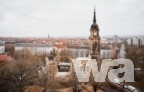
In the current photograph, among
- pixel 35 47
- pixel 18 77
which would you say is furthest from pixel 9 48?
pixel 18 77

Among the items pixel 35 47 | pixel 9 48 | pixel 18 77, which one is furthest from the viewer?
pixel 35 47

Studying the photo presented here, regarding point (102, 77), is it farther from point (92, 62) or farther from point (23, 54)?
point (23, 54)

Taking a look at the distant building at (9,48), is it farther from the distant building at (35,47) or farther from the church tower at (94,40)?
the church tower at (94,40)

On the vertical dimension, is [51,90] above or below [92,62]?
below

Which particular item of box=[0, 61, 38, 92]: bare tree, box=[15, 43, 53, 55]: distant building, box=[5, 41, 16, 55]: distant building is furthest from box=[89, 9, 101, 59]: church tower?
box=[15, 43, 53, 55]: distant building

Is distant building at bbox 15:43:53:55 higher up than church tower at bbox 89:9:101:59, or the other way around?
church tower at bbox 89:9:101:59

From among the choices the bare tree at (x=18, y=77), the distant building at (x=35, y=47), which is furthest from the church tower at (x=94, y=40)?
the distant building at (x=35, y=47)

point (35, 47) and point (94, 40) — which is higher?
point (94, 40)

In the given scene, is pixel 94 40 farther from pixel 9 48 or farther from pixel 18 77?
pixel 9 48

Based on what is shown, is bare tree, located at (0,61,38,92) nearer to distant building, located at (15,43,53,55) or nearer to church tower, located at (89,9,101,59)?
church tower, located at (89,9,101,59)

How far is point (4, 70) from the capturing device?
837 centimetres

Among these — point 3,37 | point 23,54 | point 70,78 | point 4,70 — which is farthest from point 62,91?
point 23,54

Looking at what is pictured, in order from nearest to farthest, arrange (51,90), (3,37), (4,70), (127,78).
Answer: (51,90) < (127,78) < (4,70) < (3,37)

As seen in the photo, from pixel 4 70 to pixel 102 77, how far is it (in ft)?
21.5
